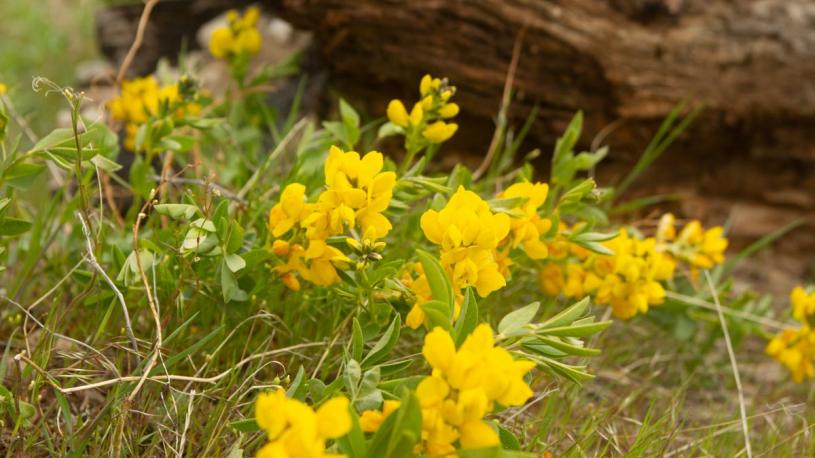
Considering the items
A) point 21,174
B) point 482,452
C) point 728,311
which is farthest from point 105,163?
point 728,311

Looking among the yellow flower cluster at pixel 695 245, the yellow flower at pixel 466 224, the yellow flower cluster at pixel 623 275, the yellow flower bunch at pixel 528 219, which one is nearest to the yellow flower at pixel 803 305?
the yellow flower cluster at pixel 695 245

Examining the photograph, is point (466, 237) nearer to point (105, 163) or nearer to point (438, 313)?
point (438, 313)

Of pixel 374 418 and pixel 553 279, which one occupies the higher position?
pixel 374 418

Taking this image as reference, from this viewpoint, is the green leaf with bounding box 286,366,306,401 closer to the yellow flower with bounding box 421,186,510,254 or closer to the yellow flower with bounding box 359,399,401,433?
the yellow flower with bounding box 359,399,401,433

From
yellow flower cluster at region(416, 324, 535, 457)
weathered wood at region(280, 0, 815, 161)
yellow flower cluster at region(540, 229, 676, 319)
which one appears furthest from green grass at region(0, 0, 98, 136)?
yellow flower cluster at region(416, 324, 535, 457)

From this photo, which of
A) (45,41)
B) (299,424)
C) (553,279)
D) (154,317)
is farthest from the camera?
(45,41)

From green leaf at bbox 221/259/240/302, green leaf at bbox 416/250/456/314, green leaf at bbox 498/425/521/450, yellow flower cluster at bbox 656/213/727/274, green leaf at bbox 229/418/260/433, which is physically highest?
green leaf at bbox 416/250/456/314

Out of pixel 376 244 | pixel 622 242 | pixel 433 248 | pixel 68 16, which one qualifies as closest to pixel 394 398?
pixel 376 244

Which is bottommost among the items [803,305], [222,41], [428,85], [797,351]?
[797,351]
